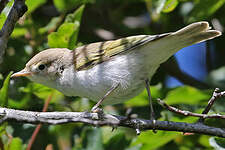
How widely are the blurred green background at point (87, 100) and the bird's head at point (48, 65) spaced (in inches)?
3.7

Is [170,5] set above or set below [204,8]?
→ above

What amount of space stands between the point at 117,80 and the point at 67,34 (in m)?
0.59

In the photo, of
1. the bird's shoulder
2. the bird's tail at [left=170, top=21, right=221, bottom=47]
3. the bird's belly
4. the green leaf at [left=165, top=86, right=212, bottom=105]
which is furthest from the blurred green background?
the bird's tail at [left=170, top=21, right=221, bottom=47]

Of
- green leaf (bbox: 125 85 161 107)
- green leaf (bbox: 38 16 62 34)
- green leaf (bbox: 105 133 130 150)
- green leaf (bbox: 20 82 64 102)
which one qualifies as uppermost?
green leaf (bbox: 38 16 62 34)

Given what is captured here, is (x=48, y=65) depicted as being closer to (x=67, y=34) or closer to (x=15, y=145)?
(x=67, y=34)

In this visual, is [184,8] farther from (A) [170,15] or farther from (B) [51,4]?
(B) [51,4]

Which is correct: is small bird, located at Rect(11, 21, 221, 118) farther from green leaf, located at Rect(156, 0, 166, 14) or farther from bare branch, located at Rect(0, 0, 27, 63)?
bare branch, located at Rect(0, 0, 27, 63)

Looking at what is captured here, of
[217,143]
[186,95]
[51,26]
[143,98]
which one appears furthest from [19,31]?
[217,143]

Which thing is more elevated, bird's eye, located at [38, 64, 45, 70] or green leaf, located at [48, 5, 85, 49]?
green leaf, located at [48, 5, 85, 49]

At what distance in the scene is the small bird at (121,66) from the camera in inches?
122

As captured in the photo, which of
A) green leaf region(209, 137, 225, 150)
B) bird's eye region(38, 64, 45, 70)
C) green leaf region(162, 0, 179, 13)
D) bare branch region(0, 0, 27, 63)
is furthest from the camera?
bird's eye region(38, 64, 45, 70)

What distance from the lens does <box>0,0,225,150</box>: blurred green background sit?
3250 mm

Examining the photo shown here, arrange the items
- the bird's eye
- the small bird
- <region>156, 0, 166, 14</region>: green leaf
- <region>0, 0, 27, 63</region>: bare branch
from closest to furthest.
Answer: <region>0, 0, 27, 63</region>: bare branch → the small bird → <region>156, 0, 166, 14</region>: green leaf → the bird's eye

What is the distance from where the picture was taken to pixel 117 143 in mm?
3352
